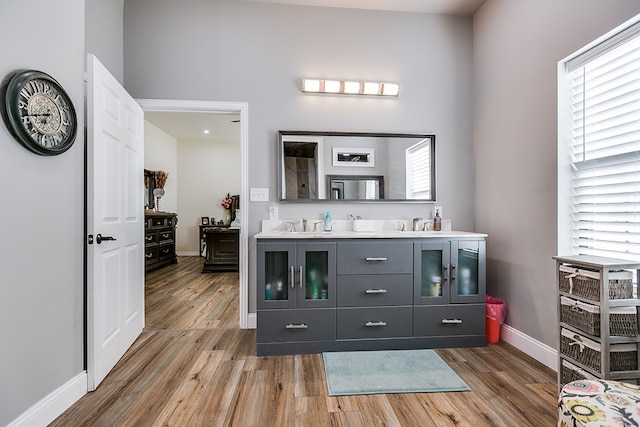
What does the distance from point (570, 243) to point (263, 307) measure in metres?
2.17

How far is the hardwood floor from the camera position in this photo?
1.49 m

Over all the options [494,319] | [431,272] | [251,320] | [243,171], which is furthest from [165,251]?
[494,319]

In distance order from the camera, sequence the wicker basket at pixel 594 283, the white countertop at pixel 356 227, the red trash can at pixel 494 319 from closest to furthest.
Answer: the wicker basket at pixel 594 283 → the red trash can at pixel 494 319 → the white countertop at pixel 356 227

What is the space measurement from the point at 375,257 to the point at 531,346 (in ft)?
4.29

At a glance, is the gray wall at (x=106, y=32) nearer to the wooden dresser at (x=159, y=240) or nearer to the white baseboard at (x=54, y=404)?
the white baseboard at (x=54, y=404)

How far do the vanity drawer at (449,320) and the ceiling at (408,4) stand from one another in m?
2.71

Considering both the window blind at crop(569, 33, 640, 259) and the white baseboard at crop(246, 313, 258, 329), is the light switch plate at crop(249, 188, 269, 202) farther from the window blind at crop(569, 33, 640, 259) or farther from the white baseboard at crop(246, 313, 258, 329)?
the window blind at crop(569, 33, 640, 259)

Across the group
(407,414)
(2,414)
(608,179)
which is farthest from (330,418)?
(608,179)

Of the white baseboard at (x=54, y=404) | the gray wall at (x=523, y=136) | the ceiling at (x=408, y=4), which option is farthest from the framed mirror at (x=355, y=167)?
the white baseboard at (x=54, y=404)

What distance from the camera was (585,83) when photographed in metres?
1.86

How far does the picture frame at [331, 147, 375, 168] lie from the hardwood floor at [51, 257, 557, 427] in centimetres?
166

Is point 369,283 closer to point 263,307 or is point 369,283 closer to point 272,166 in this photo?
point 263,307

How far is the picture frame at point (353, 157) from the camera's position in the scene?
2699 mm

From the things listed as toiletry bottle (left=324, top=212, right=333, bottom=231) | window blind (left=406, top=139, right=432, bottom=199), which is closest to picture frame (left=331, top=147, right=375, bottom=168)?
window blind (left=406, top=139, right=432, bottom=199)
